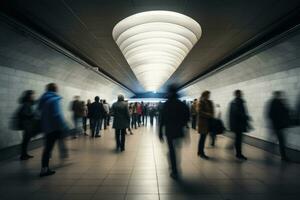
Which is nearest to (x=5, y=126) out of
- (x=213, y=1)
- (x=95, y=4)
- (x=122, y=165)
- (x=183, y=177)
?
(x=122, y=165)

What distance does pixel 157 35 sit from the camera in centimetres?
1173

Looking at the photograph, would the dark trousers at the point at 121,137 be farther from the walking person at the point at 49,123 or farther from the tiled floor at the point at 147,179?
the walking person at the point at 49,123

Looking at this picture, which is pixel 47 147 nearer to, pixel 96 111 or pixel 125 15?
pixel 125 15

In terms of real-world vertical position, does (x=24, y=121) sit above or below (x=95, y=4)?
below

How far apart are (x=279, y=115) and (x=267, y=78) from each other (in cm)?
397

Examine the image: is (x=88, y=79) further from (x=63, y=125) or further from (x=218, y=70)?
(x=63, y=125)

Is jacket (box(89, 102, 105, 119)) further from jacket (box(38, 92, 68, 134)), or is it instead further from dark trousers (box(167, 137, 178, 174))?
dark trousers (box(167, 137, 178, 174))

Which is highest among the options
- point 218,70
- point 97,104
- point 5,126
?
point 218,70

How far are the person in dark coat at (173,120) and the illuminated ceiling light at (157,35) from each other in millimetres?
3418

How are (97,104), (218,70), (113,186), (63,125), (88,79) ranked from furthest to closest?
(88,79)
(218,70)
(97,104)
(63,125)
(113,186)

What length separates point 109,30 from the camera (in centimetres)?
885

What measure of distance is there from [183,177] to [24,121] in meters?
4.75

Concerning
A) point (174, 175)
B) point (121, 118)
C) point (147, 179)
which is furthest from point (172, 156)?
point (121, 118)

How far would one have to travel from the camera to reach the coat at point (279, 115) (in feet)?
24.5
